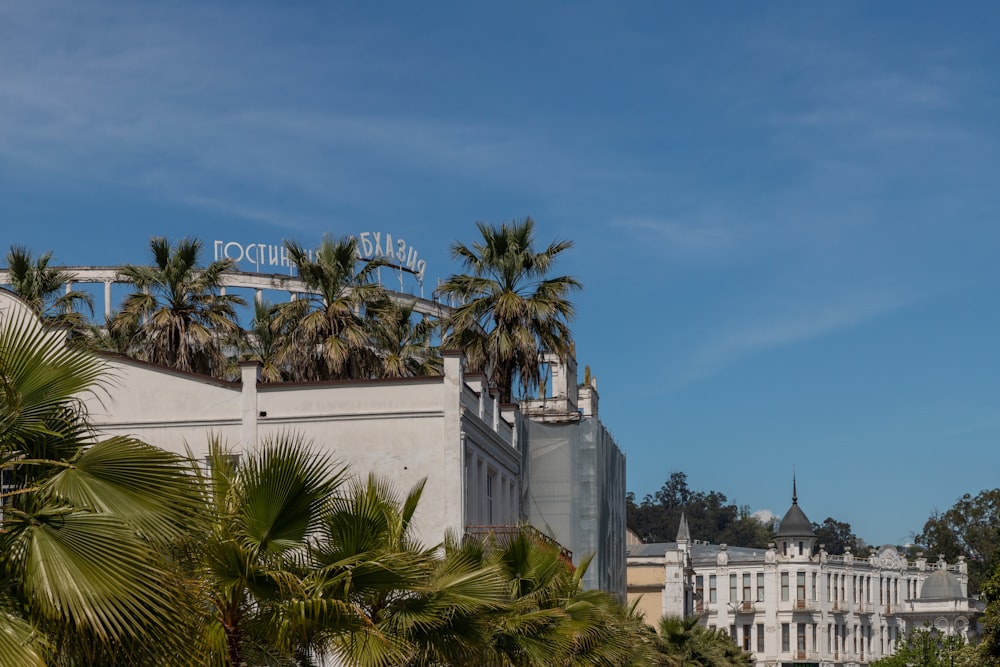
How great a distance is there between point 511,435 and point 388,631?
25.9m

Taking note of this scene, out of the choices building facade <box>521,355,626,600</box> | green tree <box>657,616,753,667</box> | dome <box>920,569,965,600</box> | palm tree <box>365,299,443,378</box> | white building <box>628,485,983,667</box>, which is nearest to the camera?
palm tree <box>365,299,443,378</box>

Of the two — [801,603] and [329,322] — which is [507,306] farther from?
[801,603]

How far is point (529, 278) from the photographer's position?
4403 centimetres

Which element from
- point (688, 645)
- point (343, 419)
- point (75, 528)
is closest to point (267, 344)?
point (343, 419)

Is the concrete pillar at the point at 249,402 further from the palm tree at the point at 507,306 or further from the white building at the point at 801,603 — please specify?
the white building at the point at 801,603

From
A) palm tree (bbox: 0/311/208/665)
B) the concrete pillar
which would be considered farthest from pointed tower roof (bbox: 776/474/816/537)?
palm tree (bbox: 0/311/208/665)

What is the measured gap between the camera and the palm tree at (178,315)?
41156mm

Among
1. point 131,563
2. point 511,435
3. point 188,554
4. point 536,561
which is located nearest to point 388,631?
point 188,554

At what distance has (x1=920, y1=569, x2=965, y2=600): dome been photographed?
466ft

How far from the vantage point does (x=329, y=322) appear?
40656 millimetres

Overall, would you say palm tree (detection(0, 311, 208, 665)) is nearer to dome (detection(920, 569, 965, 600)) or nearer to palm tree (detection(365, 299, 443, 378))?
palm tree (detection(365, 299, 443, 378))

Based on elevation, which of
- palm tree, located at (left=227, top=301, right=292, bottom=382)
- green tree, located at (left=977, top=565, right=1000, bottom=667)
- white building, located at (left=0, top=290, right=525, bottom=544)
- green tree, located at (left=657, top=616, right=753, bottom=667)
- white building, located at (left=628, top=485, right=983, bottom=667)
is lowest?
white building, located at (left=628, top=485, right=983, bottom=667)

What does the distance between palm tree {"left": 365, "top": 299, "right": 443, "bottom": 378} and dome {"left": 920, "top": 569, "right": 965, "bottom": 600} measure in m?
105

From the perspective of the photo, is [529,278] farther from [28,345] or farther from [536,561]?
[28,345]
